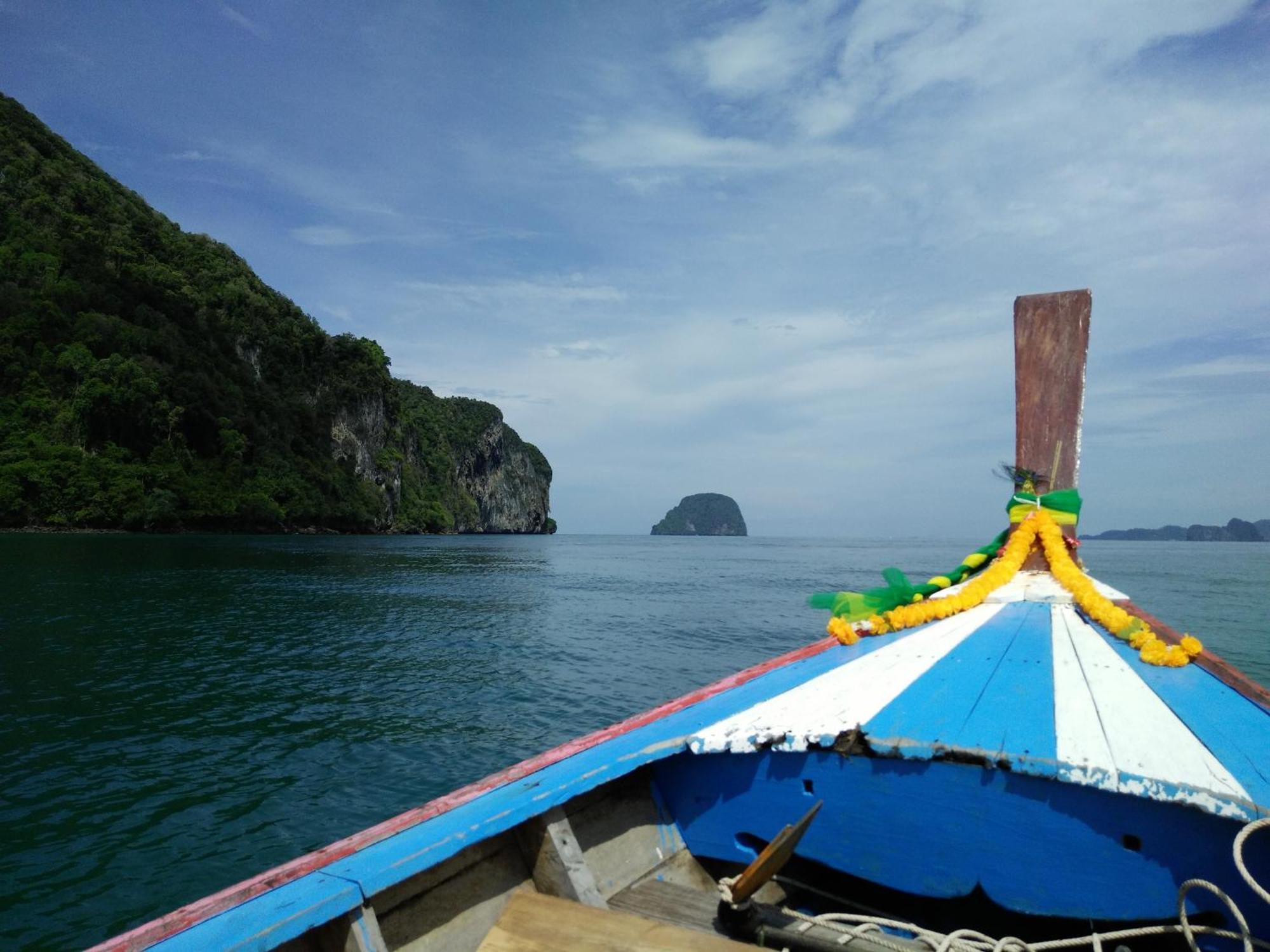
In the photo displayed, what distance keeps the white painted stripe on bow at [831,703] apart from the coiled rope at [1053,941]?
60 cm

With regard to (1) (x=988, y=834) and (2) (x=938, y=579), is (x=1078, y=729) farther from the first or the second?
(2) (x=938, y=579)

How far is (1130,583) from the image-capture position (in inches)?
1492

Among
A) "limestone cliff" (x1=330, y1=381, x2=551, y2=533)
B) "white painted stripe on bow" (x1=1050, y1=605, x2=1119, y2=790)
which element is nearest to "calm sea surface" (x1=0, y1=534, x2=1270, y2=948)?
"white painted stripe on bow" (x1=1050, y1=605, x2=1119, y2=790)

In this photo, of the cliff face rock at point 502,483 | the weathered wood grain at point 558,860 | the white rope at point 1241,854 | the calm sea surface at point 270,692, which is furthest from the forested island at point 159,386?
the white rope at point 1241,854

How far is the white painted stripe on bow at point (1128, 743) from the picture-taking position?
7.25ft

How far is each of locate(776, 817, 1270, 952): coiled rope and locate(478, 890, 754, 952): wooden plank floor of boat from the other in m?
0.47

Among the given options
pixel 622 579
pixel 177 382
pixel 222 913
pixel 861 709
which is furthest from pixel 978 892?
pixel 177 382

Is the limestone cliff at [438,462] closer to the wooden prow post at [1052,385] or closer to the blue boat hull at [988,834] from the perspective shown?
the wooden prow post at [1052,385]

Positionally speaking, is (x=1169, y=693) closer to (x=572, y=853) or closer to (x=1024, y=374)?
(x=572, y=853)

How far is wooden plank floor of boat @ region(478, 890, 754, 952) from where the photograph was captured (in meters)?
2.18

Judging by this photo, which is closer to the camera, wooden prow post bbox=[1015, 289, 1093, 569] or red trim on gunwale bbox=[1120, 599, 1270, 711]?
red trim on gunwale bbox=[1120, 599, 1270, 711]

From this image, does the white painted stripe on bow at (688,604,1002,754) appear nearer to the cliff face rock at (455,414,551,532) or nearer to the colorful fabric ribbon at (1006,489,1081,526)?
the colorful fabric ribbon at (1006,489,1081,526)

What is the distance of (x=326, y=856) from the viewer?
91.7 inches

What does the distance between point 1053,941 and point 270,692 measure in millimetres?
12696
